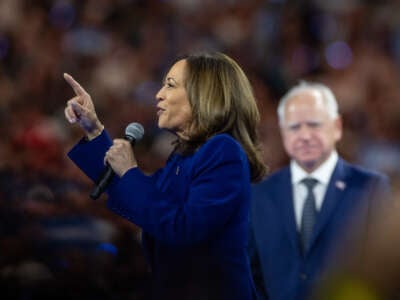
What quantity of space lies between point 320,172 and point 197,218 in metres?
1.62

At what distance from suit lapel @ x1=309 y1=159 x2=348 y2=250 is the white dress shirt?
31mm

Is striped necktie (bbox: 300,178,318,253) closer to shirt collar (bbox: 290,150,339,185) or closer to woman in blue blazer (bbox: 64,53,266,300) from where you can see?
shirt collar (bbox: 290,150,339,185)

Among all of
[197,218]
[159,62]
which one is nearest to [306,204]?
[197,218]

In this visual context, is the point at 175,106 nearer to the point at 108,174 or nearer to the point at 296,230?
the point at 108,174

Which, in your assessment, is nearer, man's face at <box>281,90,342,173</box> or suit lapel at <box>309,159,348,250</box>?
→ suit lapel at <box>309,159,348,250</box>

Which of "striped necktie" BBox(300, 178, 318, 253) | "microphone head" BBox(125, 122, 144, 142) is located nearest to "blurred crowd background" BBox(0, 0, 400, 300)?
"striped necktie" BBox(300, 178, 318, 253)

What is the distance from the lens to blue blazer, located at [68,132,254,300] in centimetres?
205

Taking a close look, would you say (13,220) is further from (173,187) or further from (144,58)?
(144,58)

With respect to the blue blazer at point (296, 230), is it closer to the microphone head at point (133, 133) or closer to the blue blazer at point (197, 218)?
the blue blazer at point (197, 218)

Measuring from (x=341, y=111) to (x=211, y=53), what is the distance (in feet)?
13.0

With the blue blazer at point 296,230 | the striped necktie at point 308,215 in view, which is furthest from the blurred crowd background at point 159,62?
the striped necktie at point 308,215

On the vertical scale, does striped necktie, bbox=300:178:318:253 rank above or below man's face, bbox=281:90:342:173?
below

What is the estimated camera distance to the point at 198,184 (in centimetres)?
211

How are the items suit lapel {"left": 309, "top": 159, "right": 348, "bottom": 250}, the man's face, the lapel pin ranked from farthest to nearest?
the man's face → the lapel pin → suit lapel {"left": 309, "top": 159, "right": 348, "bottom": 250}
